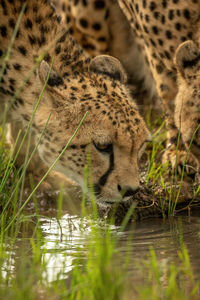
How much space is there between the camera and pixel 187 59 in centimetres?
448

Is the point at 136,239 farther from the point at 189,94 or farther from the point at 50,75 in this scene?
the point at 189,94

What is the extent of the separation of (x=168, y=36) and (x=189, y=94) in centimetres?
85

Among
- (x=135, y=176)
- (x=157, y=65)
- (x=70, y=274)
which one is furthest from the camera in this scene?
(x=157, y=65)

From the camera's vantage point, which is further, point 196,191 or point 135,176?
point 196,191

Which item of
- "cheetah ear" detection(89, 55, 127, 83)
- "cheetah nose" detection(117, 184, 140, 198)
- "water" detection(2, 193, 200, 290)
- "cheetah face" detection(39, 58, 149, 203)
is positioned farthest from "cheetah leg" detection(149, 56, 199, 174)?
"cheetah nose" detection(117, 184, 140, 198)

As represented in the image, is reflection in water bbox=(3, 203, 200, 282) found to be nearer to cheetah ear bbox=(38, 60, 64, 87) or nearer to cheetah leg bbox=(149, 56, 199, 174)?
cheetah ear bbox=(38, 60, 64, 87)

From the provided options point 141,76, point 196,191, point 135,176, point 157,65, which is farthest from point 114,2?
point 135,176

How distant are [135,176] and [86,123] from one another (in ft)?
1.36

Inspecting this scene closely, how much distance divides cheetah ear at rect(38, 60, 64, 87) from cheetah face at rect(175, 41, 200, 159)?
2.67 feet

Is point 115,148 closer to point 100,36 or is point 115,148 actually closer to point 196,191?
point 196,191

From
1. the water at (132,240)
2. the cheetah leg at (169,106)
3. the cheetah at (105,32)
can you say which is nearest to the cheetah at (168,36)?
the cheetah leg at (169,106)

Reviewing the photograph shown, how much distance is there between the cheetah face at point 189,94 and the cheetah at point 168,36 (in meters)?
0.43

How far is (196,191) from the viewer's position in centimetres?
444

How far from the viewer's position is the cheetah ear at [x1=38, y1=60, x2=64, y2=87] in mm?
3893
